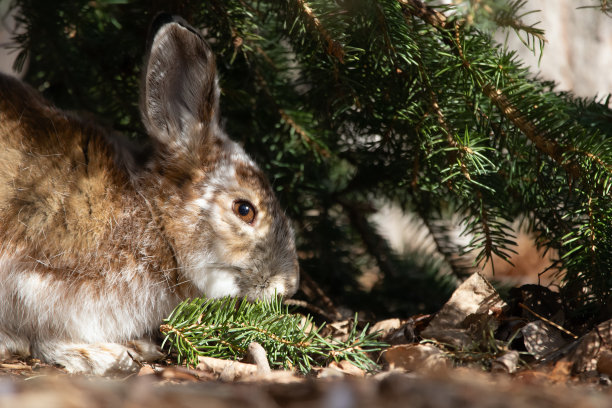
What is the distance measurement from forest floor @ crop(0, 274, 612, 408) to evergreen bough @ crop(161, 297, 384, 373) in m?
0.07

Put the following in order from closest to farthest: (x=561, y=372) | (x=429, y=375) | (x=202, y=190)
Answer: (x=429, y=375), (x=561, y=372), (x=202, y=190)

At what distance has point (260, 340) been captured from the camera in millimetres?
2145

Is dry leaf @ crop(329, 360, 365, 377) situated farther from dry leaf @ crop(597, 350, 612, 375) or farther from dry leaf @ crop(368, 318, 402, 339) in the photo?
dry leaf @ crop(597, 350, 612, 375)

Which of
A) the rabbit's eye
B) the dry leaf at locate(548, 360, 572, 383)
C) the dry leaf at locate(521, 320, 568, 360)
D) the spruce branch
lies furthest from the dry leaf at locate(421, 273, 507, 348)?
the spruce branch

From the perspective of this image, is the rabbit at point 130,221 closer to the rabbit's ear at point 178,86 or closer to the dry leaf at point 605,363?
the rabbit's ear at point 178,86

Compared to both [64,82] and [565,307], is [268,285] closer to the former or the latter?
[565,307]

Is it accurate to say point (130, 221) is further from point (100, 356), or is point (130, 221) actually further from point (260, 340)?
point (260, 340)

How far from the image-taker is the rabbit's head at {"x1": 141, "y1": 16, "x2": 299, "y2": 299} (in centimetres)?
256

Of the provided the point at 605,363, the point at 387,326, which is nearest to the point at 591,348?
the point at 605,363

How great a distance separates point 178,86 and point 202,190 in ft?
1.62

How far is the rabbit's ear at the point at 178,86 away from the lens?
97.3 inches

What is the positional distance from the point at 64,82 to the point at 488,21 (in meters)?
2.23

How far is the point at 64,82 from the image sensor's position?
3088 mm

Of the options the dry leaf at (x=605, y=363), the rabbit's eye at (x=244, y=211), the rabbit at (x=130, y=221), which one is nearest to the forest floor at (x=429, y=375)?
the dry leaf at (x=605, y=363)
